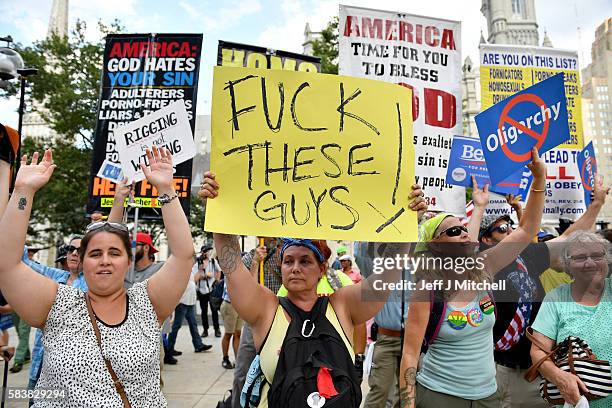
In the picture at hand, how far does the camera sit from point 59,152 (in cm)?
1858

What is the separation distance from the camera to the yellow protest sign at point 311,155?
2.31 metres

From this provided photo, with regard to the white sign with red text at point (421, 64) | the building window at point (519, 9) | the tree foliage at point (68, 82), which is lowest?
the white sign with red text at point (421, 64)

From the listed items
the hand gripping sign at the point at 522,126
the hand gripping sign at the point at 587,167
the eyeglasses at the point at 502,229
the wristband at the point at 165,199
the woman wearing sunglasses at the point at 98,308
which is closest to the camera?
the woman wearing sunglasses at the point at 98,308

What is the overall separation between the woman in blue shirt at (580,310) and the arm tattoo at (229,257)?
1.73 meters

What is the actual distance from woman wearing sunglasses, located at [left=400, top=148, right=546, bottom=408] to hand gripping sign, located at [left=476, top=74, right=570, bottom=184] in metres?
1.16

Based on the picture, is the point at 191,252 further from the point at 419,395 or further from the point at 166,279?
the point at 419,395

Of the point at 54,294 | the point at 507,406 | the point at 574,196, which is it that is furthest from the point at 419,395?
the point at 574,196

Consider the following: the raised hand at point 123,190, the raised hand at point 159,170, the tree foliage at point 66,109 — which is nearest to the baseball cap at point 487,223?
the raised hand at point 159,170

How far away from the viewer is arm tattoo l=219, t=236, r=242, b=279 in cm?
224

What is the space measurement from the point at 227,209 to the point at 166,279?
0.44 m

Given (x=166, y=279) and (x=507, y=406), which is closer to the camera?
(x=166, y=279)

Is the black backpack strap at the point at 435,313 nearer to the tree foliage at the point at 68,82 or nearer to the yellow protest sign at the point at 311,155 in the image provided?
the yellow protest sign at the point at 311,155

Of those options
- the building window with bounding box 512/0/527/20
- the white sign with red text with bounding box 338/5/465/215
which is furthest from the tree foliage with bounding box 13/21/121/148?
the building window with bounding box 512/0/527/20

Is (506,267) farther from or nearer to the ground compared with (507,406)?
farther from the ground
